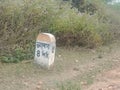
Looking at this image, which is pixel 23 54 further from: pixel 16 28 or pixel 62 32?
pixel 62 32

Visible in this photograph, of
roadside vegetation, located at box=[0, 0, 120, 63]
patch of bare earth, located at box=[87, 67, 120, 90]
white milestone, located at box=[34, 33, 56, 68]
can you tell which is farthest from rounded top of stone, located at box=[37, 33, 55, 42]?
patch of bare earth, located at box=[87, 67, 120, 90]

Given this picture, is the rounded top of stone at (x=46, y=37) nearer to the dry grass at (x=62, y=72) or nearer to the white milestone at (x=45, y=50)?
the white milestone at (x=45, y=50)

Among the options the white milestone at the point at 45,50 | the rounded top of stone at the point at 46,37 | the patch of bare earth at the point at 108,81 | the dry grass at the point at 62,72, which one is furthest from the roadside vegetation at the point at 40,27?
the patch of bare earth at the point at 108,81

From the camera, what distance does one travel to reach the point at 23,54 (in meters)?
7.53

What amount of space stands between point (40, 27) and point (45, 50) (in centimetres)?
115

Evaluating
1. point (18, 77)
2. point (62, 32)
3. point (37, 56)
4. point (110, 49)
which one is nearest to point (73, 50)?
point (62, 32)

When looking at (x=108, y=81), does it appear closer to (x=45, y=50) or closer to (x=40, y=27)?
(x=45, y=50)

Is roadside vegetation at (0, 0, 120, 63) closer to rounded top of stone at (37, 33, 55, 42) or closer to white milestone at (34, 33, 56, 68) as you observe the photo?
white milestone at (34, 33, 56, 68)

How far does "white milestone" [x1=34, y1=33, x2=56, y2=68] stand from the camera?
A: 7000 millimetres

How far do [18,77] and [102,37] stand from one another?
150 inches

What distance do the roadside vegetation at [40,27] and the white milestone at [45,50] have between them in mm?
454

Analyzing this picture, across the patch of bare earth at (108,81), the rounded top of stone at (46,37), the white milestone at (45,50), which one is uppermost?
the rounded top of stone at (46,37)

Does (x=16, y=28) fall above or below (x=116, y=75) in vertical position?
above

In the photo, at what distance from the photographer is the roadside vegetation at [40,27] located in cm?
742
